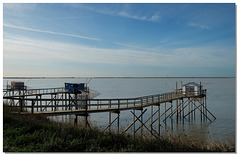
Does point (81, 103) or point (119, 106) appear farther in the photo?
point (81, 103)

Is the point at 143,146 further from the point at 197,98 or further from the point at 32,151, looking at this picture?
the point at 197,98

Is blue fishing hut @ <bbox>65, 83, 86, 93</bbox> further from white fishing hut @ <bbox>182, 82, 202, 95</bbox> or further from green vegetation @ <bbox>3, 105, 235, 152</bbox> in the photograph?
green vegetation @ <bbox>3, 105, 235, 152</bbox>

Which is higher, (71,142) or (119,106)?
(71,142)

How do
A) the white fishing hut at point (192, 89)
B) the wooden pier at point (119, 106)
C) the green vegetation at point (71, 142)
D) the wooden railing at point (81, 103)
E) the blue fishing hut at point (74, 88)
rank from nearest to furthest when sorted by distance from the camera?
the green vegetation at point (71, 142) < the wooden railing at point (81, 103) < the wooden pier at point (119, 106) < the white fishing hut at point (192, 89) < the blue fishing hut at point (74, 88)

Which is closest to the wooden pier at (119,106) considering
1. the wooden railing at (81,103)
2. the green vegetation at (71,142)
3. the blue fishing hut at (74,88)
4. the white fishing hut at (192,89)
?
the wooden railing at (81,103)

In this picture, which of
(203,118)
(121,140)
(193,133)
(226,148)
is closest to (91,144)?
(121,140)

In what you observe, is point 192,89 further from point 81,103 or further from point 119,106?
point 81,103

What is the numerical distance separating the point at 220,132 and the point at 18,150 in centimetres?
2270

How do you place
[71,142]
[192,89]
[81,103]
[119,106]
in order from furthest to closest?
[192,89] → [81,103] → [119,106] → [71,142]

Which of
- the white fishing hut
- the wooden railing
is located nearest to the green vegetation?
the wooden railing

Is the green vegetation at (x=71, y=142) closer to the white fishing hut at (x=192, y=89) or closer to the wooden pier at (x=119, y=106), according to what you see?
the wooden pier at (x=119, y=106)

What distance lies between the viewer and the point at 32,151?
7.44 m

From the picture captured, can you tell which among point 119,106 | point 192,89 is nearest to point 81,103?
point 119,106

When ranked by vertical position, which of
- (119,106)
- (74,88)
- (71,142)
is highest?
(74,88)
